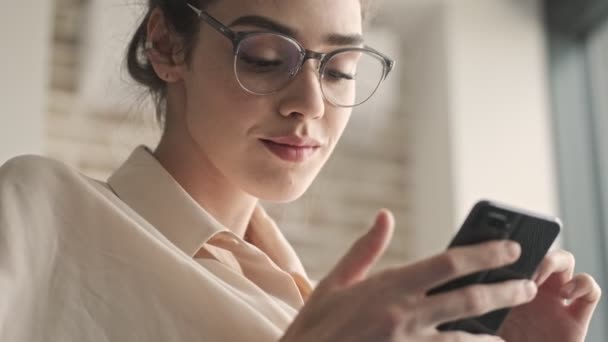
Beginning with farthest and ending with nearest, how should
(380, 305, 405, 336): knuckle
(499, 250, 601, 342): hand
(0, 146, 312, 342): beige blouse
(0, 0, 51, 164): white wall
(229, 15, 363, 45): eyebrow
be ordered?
(0, 0, 51, 164): white wall
(229, 15, 363, 45): eyebrow
(499, 250, 601, 342): hand
(0, 146, 312, 342): beige blouse
(380, 305, 405, 336): knuckle

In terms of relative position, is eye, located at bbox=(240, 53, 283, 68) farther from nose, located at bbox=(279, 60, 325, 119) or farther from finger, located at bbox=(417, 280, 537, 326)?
finger, located at bbox=(417, 280, 537, 326)

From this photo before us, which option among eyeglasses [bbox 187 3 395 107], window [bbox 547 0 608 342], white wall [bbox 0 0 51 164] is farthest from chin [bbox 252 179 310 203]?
window [bbox 547 0 608 342]

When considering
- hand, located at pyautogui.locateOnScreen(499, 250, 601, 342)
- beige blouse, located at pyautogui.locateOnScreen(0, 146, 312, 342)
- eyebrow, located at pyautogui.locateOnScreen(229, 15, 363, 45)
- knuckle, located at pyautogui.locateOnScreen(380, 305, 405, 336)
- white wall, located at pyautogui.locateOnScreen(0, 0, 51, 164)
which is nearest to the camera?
knuckle, located at pyautogui.locateOnScreen(380, 305, 405, 336)

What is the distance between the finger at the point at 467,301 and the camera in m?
0.73

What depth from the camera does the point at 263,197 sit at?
1152 millimetres

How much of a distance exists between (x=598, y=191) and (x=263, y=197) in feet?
4.99

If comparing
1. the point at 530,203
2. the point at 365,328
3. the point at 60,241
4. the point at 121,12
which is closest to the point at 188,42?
the point at 60,241

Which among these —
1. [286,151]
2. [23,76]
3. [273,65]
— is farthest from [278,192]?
[23,76]

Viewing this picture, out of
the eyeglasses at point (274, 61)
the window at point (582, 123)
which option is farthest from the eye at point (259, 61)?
the window at point (582, 123)

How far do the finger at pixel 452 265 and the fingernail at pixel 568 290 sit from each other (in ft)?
1.03

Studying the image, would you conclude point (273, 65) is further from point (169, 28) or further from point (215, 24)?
point (169, 28)

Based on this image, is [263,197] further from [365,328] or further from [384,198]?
[384,198]

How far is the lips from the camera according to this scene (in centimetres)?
113

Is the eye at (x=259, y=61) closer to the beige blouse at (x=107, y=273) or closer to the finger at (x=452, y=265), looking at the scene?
the beige blouse at (x=107, y=273)
